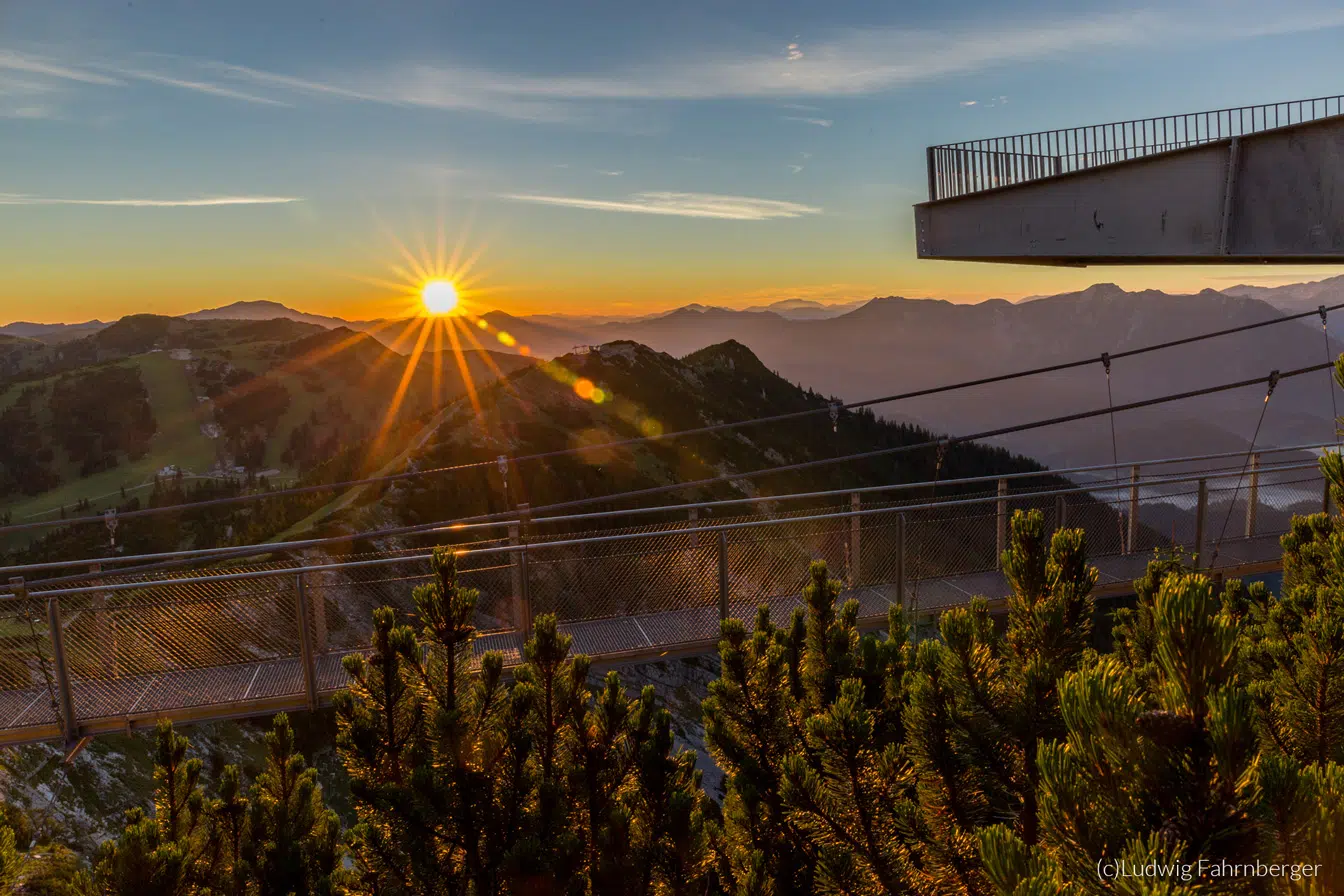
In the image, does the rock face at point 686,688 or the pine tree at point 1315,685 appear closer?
the pine tree at point 1315,685

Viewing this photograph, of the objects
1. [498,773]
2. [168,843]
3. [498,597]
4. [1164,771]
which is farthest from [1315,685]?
[498,597]

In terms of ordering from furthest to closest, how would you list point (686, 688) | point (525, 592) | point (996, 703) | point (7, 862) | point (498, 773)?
1. point (686, 688)
2. point (525, 592)
3. point (498, 773)
4. point (7, 862)
5. point (996, 703)

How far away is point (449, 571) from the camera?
3.73 m

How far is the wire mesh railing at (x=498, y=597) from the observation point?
7473 mm

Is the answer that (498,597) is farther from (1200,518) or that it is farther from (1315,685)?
(1200,518)

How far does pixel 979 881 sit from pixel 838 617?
222cm

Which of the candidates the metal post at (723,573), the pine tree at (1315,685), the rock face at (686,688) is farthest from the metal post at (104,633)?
the rock face at (686,688)

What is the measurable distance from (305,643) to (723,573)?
4.20 meters

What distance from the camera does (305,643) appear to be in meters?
7.57

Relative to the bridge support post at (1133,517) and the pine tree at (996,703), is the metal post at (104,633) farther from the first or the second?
the bridge support post at (1133,517)

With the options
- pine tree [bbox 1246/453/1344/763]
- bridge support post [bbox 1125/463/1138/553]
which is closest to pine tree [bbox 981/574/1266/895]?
pine tree [bbox 1246/453/1344/763]

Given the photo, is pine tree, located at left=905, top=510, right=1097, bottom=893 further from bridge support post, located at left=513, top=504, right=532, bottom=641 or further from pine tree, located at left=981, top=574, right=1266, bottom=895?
bridge support post, located at left=513, top=504, right=532, bottom=641

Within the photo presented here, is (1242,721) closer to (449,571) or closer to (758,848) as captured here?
(449,571)

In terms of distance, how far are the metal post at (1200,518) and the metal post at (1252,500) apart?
1393mm
